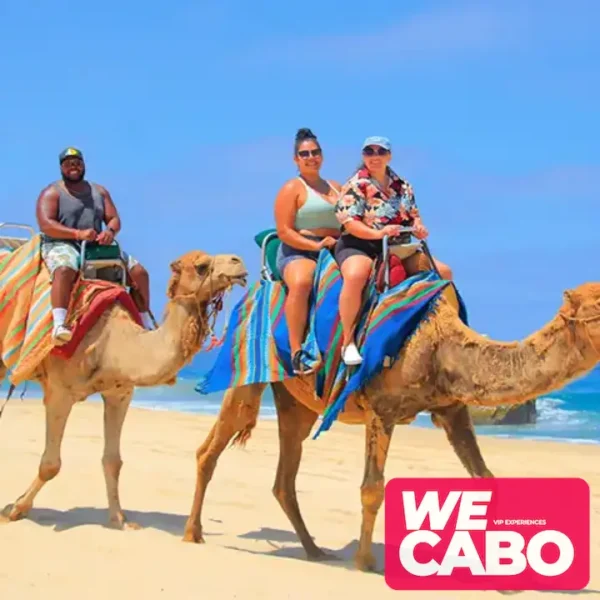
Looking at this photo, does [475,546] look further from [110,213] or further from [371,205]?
[110,213]

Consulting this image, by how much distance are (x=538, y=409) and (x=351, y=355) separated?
37279 millimetres

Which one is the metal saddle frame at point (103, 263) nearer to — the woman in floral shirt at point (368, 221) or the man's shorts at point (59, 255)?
the man's shorts at point (59, 255)

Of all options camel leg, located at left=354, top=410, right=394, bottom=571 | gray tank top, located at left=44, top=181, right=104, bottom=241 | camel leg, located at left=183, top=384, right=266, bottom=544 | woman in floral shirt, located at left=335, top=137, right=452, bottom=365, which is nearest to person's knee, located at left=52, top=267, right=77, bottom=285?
gray tank top, located at left=44, top=181, right=104, bottom=241

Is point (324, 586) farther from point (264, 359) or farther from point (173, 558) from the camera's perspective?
point (264, 359)

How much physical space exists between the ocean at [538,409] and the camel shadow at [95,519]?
10850 mm

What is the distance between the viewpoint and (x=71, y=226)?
31.0 feet

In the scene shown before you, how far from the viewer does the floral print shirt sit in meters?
7.89

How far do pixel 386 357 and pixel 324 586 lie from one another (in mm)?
1484

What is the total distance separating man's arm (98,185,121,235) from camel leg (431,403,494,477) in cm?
323

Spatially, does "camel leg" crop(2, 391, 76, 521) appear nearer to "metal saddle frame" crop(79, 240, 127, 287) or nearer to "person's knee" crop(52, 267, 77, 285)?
"person's knee" crop(52, 267, 77, 285)

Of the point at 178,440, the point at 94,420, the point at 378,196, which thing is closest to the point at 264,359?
the point at 378,196

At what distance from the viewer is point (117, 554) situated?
7.63 metres

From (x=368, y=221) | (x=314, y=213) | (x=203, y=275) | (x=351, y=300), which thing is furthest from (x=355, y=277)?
(x=203, y=275)

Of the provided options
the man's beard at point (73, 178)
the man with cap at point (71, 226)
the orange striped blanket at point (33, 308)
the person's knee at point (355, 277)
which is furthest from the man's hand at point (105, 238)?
the person's knee at point (355, 277)
